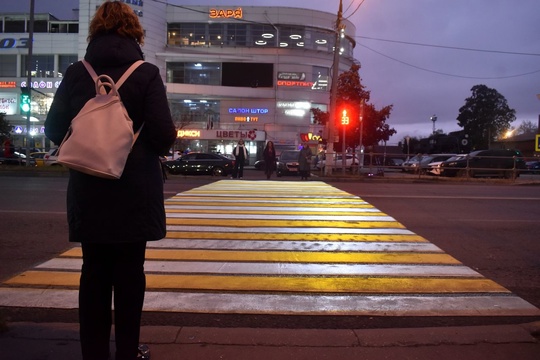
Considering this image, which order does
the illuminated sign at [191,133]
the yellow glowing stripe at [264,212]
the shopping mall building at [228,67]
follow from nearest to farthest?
the yellow glowing stripe at [264,212] < the illuminated sign at [191,133] < the shopping mall building at [228,67]

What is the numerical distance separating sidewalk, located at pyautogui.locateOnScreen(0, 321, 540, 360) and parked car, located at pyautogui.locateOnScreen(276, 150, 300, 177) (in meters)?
21.0

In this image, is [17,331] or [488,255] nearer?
[17,331]

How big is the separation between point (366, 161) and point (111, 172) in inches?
1059

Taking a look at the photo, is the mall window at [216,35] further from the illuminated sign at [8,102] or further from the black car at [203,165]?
the black car at [203,165]

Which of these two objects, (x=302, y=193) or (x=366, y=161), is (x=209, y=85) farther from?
(x=302, y=193)

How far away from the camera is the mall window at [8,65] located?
5219 cm

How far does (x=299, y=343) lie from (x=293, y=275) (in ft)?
5.68

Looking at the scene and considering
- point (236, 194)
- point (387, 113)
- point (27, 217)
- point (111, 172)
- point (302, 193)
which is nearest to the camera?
point (111, 172)

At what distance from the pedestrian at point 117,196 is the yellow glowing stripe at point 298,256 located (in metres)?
3.04

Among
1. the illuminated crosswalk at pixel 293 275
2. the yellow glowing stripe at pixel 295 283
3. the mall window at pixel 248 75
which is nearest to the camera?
the illuminated crosswalk at pixel 293 275

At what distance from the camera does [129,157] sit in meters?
2.45

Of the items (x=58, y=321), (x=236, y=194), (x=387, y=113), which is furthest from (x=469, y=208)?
(x=387, y=113)

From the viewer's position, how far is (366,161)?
28.3 metres

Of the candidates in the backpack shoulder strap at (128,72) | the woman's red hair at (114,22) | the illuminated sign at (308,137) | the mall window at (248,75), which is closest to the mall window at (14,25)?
the mall window at (248,75)
